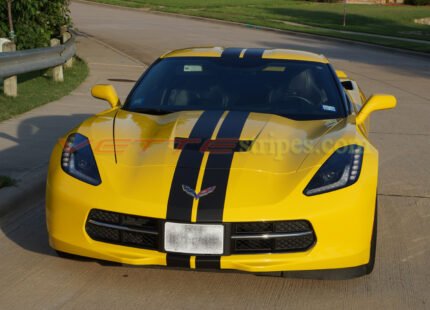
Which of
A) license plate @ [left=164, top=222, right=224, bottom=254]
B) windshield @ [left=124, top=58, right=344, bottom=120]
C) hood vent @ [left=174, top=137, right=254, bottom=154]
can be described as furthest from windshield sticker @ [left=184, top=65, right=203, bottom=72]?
license plate @ [left=164, top=222, right=224, bottom=254]

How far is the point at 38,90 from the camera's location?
12422 mm

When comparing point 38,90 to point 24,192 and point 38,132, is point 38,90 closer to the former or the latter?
point 38,132

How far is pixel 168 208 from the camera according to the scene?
418cm

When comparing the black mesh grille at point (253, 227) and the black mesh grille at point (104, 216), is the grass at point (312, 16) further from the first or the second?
the black mesh grille at point (104, 216)

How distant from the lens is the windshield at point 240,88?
562cm

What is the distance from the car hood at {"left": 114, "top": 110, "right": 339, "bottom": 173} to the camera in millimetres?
4562

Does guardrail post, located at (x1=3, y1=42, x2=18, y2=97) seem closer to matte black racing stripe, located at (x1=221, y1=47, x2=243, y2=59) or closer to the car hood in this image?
matte black racing stripe, located at (x1=221, y1=47, x2=243, y2=59)

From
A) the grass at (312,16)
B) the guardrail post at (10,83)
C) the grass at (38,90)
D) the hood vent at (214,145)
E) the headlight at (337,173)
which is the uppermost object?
the hood vent at (214,145)

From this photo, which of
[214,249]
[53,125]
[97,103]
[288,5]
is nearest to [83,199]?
[214,249]

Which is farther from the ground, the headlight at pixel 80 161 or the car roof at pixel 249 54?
the car roof at pixel 249 54

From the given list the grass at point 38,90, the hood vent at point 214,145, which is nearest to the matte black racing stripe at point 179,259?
the hood vent at point 214,145

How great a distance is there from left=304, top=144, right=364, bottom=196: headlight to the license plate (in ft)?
1.94

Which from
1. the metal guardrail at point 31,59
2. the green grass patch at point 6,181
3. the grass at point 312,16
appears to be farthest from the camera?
the grass at point 312,16

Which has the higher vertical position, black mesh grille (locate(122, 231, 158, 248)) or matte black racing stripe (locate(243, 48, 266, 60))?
matte black racing stripe (locate(243, 48, 266, 60))
